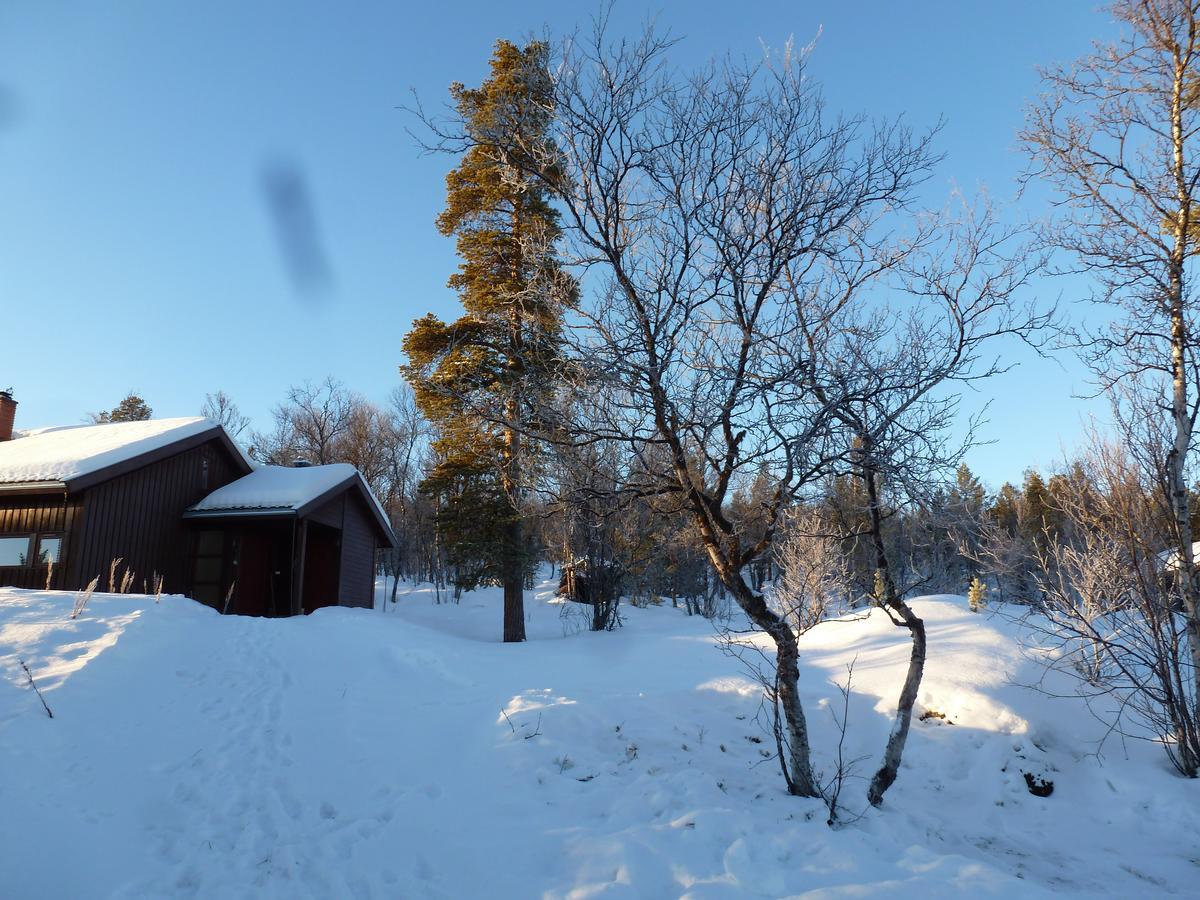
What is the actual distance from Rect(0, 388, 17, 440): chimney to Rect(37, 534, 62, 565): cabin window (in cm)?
648

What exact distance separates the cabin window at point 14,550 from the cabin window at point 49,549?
1.24ft

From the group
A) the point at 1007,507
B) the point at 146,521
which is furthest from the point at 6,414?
the point at 1007,507

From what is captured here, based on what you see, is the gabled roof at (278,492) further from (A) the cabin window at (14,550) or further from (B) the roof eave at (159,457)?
(A) the cabin window at (14,550)

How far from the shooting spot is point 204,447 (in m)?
17.1

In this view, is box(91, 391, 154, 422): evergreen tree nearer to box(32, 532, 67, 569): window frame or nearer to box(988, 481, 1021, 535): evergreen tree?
box(32, 532, 67, 569): window frame

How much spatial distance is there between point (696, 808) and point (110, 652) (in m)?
6.43

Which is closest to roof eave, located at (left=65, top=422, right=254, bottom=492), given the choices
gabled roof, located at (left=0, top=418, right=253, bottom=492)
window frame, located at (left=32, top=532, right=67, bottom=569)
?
gabled roof, located at (left=0, top=418, right=253, bottom=492)

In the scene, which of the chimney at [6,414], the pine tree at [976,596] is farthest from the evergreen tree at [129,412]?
the pine tree at [976,596]

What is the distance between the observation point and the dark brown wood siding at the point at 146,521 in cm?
1378

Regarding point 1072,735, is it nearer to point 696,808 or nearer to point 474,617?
point 696,808

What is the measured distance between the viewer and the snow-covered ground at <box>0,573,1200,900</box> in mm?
4387

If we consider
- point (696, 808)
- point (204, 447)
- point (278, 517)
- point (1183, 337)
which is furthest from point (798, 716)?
point (204, 447)

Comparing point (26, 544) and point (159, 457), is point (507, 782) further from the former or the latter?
point (26, 544)

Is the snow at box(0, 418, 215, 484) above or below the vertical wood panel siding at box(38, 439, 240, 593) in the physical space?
above
